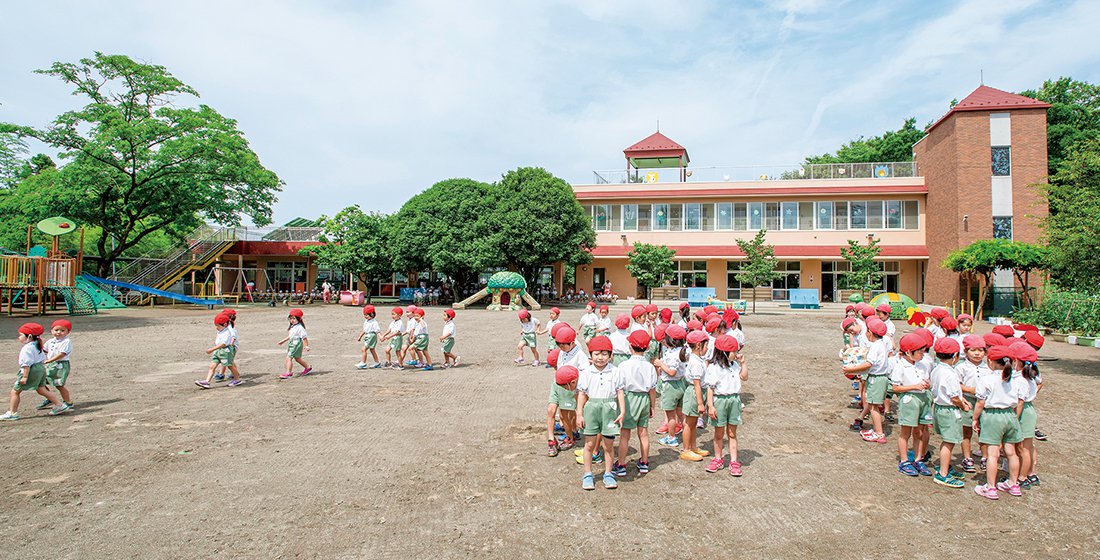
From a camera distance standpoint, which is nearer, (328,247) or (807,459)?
(807,459)

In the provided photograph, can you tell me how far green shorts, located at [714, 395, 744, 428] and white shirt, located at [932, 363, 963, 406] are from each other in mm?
1814

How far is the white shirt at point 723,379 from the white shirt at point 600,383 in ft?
3.12

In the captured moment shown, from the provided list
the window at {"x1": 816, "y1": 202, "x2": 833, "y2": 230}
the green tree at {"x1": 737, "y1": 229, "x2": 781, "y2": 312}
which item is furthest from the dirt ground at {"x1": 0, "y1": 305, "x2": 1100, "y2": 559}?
the window at {"x1": 816, "y1": 202, "x2": 833, "y2": 230}

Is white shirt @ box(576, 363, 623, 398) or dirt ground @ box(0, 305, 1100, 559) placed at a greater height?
white shirt @ box(576, 363, 623, 398)

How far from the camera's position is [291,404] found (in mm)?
8352

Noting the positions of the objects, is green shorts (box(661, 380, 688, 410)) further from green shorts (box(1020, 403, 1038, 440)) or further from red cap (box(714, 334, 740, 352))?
green shorts (box(1020, 403, 1038, 440))

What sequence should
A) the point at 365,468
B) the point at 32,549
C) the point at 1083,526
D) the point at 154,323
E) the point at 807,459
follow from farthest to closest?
the point at 154,323 → the point at 807,459 → the point at 365,468 → the point at 1083,526 → the point at 32,549

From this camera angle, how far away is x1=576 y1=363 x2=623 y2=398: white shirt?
210 inches

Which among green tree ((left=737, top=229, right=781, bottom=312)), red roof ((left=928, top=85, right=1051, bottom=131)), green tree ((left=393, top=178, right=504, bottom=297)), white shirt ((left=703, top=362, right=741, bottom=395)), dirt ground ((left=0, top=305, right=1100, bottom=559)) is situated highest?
red roof ((left=928, top=85, right=1051, bottom=131))

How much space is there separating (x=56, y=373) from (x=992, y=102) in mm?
37435

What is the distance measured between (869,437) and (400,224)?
30.5 meters

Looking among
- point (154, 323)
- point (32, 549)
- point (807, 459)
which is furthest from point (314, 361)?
point (154, 323)

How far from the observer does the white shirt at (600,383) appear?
17.5 ft

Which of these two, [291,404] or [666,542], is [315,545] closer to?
[666,542]
